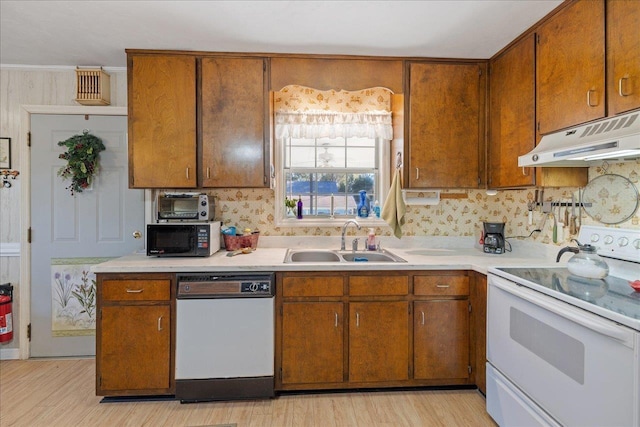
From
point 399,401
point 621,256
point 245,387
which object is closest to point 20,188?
point 245,387

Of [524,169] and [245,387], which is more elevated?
[524,169]

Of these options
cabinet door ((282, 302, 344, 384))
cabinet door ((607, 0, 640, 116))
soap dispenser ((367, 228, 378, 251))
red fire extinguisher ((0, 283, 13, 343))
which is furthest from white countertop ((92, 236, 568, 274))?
red fire extinguisher ((0, 283, 13, 343))

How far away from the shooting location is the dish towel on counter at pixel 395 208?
9.16ft

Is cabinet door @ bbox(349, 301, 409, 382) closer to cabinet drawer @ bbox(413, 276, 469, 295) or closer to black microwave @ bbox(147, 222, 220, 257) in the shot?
cabinet drawer @ bbox(413, 276, 469, 295)

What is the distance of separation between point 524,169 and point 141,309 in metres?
2.65

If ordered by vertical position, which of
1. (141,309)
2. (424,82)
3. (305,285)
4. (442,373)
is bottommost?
(442,373)

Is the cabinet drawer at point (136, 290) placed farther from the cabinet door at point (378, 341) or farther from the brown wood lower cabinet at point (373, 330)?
the cabinet door at point (378, 341)

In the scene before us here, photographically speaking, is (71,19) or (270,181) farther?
(270,181)

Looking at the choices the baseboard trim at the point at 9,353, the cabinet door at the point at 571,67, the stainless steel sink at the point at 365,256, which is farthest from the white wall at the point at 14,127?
the cabinet door at the point at 571,67

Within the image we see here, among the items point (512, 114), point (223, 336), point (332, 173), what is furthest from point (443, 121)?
point (223, 336)

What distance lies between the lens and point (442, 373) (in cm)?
237

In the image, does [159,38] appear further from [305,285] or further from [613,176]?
[613,176]

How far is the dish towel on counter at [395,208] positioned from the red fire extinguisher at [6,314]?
312 cm

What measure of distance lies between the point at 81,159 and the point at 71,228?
599mm
